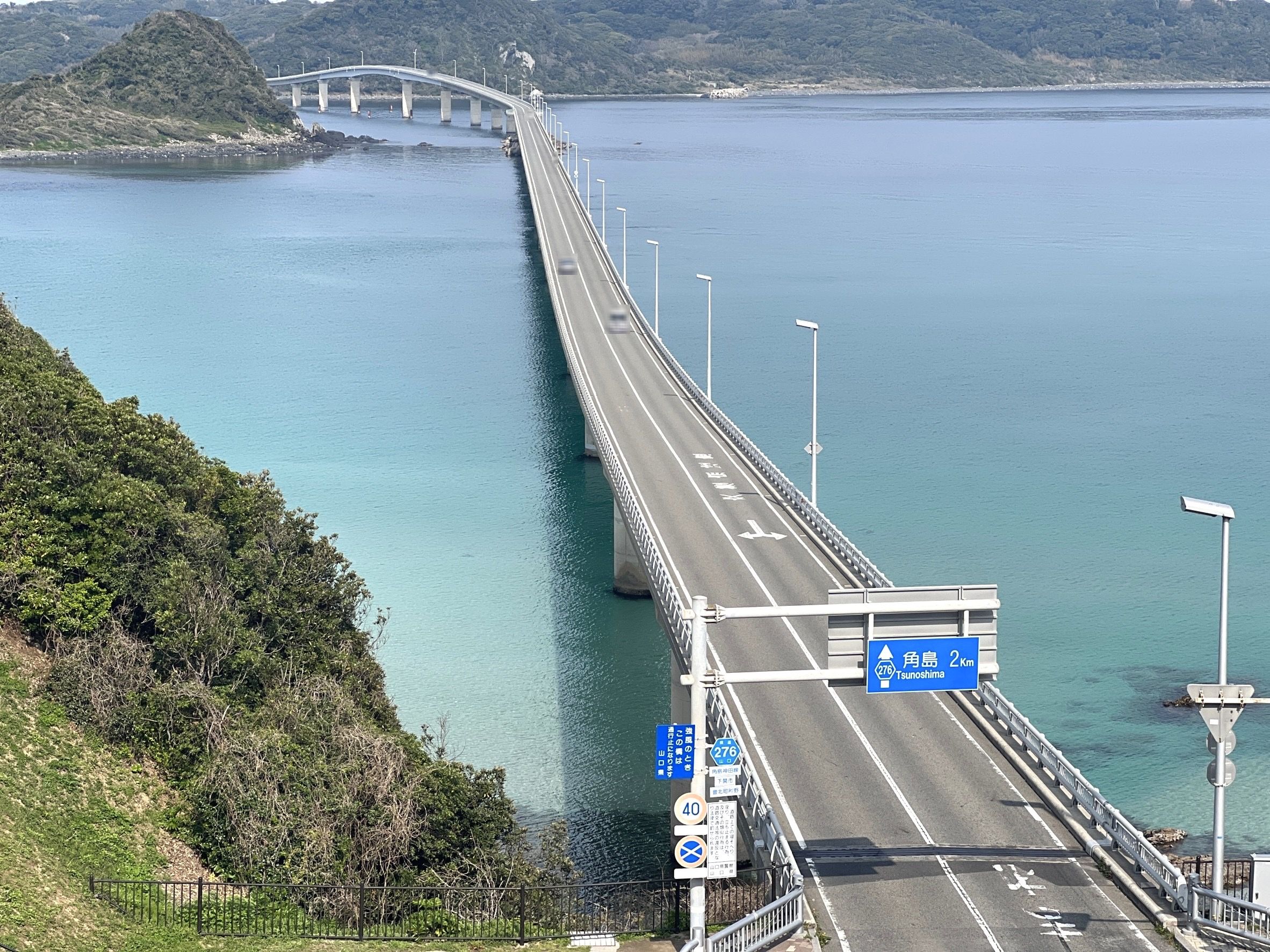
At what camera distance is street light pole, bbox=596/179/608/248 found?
11762 centimetres

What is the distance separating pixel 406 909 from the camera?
88.7 feet

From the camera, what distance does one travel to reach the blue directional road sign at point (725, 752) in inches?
973

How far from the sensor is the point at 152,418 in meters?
46.4

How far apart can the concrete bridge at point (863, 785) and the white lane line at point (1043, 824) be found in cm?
4

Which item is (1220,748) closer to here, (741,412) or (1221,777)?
(1221,777)

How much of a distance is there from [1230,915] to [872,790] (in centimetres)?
766

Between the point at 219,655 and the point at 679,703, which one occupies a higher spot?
the point at 219,655

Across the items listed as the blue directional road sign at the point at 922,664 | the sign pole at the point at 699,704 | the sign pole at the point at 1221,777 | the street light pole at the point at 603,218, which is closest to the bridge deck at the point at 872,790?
the sign pole at the point at 1221,777

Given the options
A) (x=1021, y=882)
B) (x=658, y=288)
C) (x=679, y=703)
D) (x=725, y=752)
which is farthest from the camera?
(x=658, y=288)

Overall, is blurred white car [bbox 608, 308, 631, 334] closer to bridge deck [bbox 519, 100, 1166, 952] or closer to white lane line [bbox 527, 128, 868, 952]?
bridge deck [bbox 519, 100, 1166, 952]

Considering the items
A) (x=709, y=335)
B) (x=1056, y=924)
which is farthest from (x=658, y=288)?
(x=1056, y=924)

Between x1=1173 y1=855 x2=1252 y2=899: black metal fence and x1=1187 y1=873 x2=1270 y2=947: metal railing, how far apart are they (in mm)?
3536

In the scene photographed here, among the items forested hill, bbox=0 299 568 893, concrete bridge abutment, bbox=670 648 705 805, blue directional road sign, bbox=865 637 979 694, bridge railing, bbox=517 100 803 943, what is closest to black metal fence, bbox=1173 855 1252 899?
blue directional road sign, bbox=865 637 979 694

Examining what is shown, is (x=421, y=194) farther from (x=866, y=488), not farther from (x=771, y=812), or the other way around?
(x=771, y=812)
